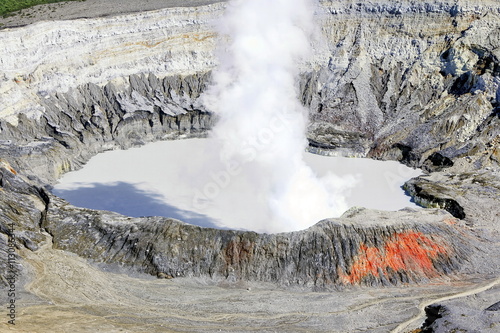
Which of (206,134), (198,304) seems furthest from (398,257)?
(206,134)

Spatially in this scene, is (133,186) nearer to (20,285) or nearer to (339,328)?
(20,285)

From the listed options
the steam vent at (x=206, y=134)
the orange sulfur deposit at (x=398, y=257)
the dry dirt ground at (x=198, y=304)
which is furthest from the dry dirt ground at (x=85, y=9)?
the orange sulfur deposit at (x=398, y=257)

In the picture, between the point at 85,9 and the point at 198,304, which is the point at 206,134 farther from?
the point at 198,304

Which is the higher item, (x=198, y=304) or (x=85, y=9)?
(x=85, y=9)

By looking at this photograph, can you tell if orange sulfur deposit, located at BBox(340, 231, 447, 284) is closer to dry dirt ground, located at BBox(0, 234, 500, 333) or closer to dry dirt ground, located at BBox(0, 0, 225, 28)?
dry dirt ground, located at BBox(0, 234, 500, 333)

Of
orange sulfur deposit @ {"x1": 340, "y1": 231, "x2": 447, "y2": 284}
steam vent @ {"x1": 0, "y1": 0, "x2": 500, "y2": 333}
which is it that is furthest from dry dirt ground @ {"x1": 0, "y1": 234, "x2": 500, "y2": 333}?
orange sulfur deposit @ {"x1": 340, "y1": 231, "x2": 447, "y2": 284}

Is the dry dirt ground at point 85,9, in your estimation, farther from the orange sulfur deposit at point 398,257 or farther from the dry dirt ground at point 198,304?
the orange sulfur deposit at point 398,257
